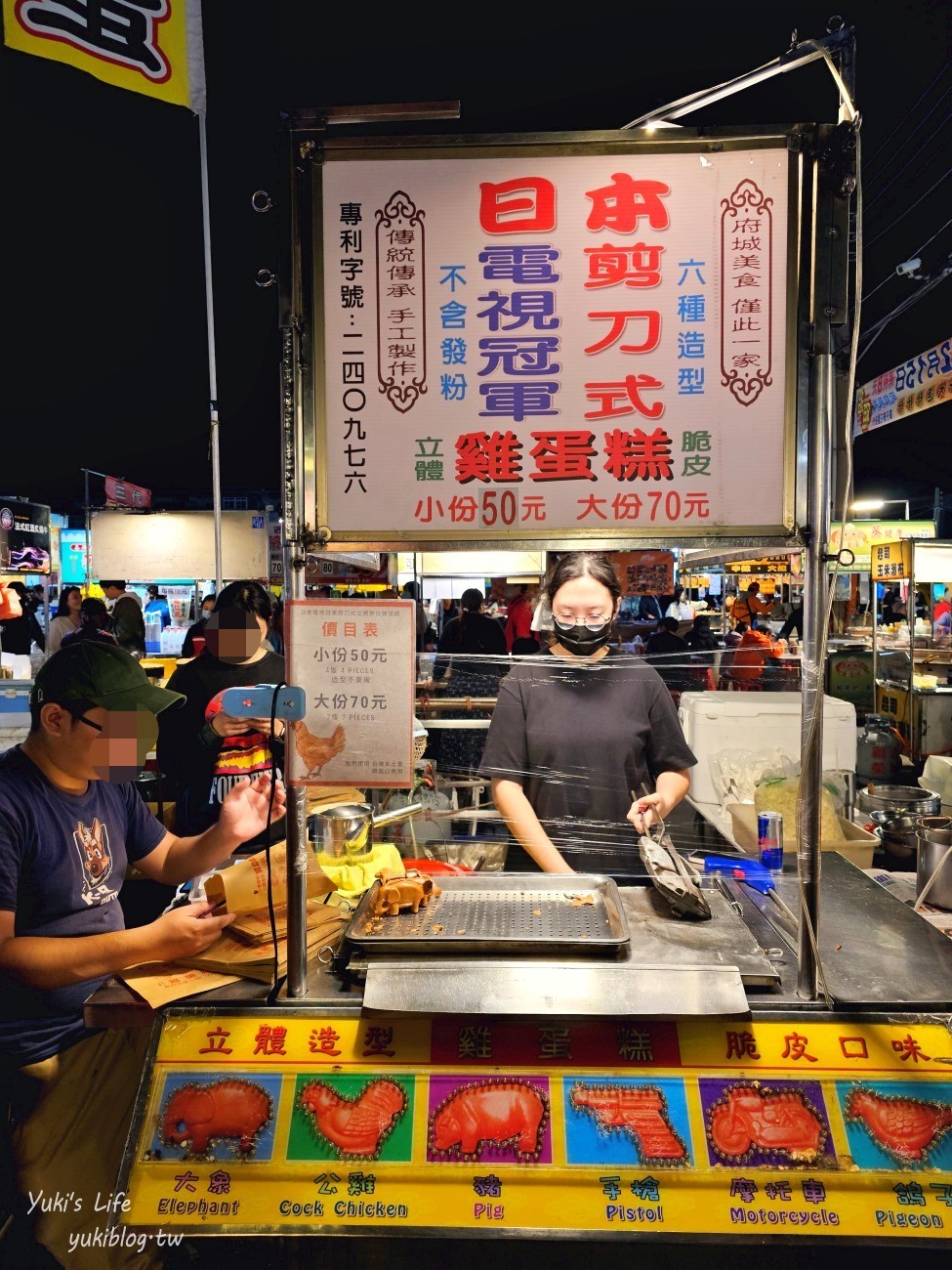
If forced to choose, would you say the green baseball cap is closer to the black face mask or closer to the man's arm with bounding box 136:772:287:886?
the man's arm with bounding box 136:772:287:886

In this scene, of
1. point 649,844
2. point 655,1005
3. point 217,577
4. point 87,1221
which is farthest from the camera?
point 217,577

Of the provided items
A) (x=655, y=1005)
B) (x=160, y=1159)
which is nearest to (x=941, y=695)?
(x=655, y=1005)

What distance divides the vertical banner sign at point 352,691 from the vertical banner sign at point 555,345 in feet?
0.69

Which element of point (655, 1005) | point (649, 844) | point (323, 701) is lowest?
point (655, 1005)

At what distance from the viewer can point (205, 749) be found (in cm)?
300

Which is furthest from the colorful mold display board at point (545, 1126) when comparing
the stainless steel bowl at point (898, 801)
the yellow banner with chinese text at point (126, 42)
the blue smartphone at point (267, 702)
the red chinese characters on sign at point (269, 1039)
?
the yellow banner with chinese text at point (126, 42)

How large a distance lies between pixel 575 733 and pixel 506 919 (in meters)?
0.58

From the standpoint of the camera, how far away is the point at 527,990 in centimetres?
154

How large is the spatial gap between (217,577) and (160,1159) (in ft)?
16.9

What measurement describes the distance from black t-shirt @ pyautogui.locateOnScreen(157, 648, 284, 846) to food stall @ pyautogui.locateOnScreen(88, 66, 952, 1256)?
1.28 meters

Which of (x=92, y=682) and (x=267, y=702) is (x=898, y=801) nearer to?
(x=267, y=702)

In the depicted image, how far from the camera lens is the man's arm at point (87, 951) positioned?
1726 mm

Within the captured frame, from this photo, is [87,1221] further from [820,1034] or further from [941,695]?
[941,695]

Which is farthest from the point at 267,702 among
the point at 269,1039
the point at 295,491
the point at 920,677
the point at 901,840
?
the point at 920,677
